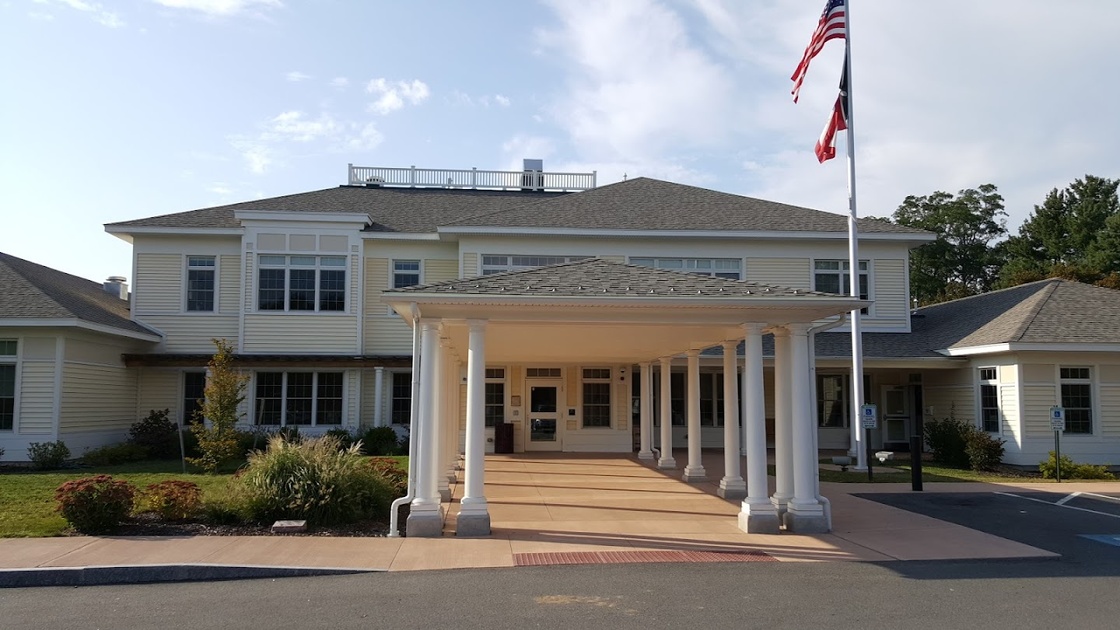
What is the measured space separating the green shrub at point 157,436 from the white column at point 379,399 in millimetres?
5160

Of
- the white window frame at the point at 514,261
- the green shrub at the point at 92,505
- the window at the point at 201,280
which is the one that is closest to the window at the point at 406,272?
the white window frame at the point at 514,261

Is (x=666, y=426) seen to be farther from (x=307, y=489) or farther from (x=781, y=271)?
(x=307, y=489)

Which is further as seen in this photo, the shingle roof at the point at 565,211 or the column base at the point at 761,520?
the shingle roof at the point at 565,211

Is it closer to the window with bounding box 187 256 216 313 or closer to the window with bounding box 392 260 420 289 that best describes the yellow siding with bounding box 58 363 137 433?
the window with bounding box 187 256 216 313

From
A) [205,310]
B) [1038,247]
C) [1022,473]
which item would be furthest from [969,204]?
[205,310]

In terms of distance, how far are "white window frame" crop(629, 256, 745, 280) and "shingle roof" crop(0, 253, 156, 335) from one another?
45.9 ft

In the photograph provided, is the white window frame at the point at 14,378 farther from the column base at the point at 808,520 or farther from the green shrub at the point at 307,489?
the column base at the point at 808,520

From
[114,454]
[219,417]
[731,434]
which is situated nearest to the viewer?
[731,434]

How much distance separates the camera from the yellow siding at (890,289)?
2397 centimetres

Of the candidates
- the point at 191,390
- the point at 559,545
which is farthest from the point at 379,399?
the point at 559,545

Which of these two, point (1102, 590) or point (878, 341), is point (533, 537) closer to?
point (1102, 590)

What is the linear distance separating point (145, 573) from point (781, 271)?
62.3 ft

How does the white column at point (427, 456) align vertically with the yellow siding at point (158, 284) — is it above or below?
below

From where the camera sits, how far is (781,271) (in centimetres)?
2356
